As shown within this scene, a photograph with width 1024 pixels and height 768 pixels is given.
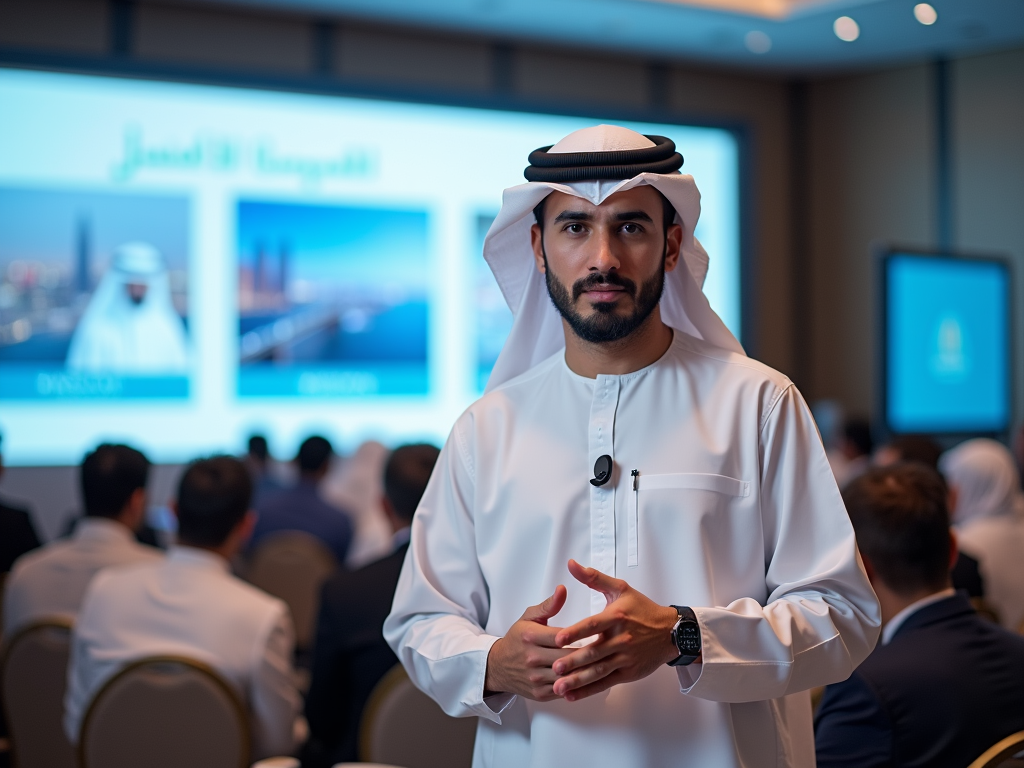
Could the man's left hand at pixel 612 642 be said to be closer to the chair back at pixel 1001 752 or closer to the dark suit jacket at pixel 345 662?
the chair back at pixel 1001 752

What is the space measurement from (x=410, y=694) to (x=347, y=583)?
1.60 feet

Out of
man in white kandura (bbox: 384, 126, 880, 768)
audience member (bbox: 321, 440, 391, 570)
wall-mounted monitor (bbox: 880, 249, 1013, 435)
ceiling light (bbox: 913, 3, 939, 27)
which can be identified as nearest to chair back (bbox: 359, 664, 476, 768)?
man in white kandura (bbox: 384, 126, 880, 768)

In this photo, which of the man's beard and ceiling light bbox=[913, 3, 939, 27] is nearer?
the man's beard

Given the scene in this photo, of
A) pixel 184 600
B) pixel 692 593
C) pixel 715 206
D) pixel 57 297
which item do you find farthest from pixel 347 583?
pixel 715 206

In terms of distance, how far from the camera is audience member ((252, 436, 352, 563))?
4.86m

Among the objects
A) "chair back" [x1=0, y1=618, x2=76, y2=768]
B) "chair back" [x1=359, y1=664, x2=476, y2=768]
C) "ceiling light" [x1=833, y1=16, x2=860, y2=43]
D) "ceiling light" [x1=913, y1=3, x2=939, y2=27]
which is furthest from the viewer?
"ceiling light" [x1=833, y1=16, x2=860, y2=43]

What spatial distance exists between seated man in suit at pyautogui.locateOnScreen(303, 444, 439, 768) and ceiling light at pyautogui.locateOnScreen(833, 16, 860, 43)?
624cm

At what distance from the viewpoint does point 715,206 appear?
7.61m

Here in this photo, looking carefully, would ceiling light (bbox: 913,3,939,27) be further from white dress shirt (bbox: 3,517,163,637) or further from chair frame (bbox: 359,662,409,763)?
chair frame (bbox: 359,662,409,763)

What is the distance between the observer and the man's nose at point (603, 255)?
157 centimetres

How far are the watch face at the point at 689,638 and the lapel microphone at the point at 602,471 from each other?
27 centimetres

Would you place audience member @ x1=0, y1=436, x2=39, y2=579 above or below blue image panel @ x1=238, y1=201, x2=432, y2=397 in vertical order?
below

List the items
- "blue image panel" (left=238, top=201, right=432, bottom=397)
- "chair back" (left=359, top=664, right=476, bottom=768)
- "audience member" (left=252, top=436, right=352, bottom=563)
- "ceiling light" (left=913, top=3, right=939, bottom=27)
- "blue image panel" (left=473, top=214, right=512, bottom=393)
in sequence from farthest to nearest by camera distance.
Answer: "blue image panel" (left=473, top=214, right=512, bottom=393) → "ceiling light" (left=913, top=3, right=939, bottom=27) → "blue image panel" (left=238, top=201, right=432, bottom=397) → "audience member" (left=252, top=436, right=352, bottom=563) → "chair back" (left=359, top=664, right=476, bottom=768)

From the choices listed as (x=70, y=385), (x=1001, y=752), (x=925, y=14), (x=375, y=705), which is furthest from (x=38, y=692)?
(x=925, y=14)
